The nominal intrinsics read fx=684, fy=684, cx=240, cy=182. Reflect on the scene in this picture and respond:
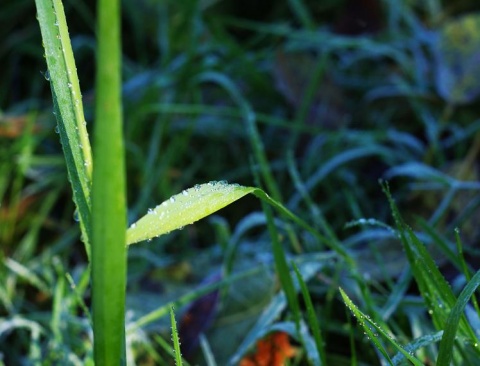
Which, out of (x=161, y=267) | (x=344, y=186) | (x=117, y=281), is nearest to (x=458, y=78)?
(x=344, y=186)

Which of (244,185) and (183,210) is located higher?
(244,185)

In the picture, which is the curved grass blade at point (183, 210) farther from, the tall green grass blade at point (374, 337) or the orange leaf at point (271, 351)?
the orange leaf at point (271, 351)

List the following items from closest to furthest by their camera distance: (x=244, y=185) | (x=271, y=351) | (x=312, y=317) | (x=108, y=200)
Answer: (x=108, y=200) → (x=312, y=317) → (x=271, y=351) → (x=244, y=185)

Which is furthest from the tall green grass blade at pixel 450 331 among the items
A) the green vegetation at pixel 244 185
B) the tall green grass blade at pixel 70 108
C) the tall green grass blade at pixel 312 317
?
the tall green grass blade at pixel 70 108

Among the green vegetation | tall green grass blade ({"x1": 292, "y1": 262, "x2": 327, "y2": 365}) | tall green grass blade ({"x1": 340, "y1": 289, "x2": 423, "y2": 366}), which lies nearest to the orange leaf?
the green vegetation

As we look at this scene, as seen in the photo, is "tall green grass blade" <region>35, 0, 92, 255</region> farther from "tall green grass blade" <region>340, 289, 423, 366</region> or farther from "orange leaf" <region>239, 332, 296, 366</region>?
"orange leaf" <region>239, 332, 296, 366</region>

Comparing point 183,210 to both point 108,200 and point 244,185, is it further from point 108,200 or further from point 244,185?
point 244,185

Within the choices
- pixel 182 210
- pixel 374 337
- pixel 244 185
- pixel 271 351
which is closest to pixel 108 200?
pixel 182 210

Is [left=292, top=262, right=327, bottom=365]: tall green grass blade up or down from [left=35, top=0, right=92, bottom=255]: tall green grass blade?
down

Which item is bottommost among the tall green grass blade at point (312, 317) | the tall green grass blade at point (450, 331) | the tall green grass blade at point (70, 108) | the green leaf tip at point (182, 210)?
the tall green grass blade at point (450, 331)
